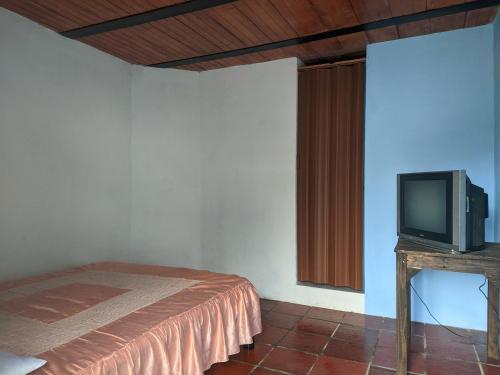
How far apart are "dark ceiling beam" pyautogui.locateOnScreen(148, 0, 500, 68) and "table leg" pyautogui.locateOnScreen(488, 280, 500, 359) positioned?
73.6 inches

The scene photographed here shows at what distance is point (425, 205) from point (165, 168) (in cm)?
254

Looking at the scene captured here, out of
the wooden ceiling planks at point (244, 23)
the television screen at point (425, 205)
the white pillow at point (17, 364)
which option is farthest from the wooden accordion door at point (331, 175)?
the white pillow at point (17, 364)

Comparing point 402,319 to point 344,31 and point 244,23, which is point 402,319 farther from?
point 244,23

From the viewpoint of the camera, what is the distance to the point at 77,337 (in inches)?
54.5

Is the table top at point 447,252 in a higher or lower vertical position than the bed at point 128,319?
higher

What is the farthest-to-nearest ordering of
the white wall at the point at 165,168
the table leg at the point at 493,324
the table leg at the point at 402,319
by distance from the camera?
the white wall at the point at 165,168 → the table leg at the point at 493,324 → the table leg at the point at 402,319

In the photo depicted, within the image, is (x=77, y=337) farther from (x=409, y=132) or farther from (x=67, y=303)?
(x=409, y=132)

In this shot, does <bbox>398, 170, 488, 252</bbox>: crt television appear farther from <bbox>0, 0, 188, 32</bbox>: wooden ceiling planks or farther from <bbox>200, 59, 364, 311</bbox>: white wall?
<bbox>0, 0, 188, 32</bbox>: wooden ceiling planks

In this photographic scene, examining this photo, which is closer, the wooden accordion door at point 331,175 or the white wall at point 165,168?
the wooden accordion door at point 331,175

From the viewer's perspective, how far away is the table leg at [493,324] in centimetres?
214

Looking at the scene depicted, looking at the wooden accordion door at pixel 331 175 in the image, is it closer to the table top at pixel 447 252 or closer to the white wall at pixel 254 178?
the white wall at pixel 254 178

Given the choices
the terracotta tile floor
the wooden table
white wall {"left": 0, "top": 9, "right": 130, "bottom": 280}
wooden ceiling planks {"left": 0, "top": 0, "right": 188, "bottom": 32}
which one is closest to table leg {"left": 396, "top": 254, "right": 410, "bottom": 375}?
the wooden table

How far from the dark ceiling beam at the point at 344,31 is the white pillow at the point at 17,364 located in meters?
2.72

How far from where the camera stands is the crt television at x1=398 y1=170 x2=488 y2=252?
5.98 feet
